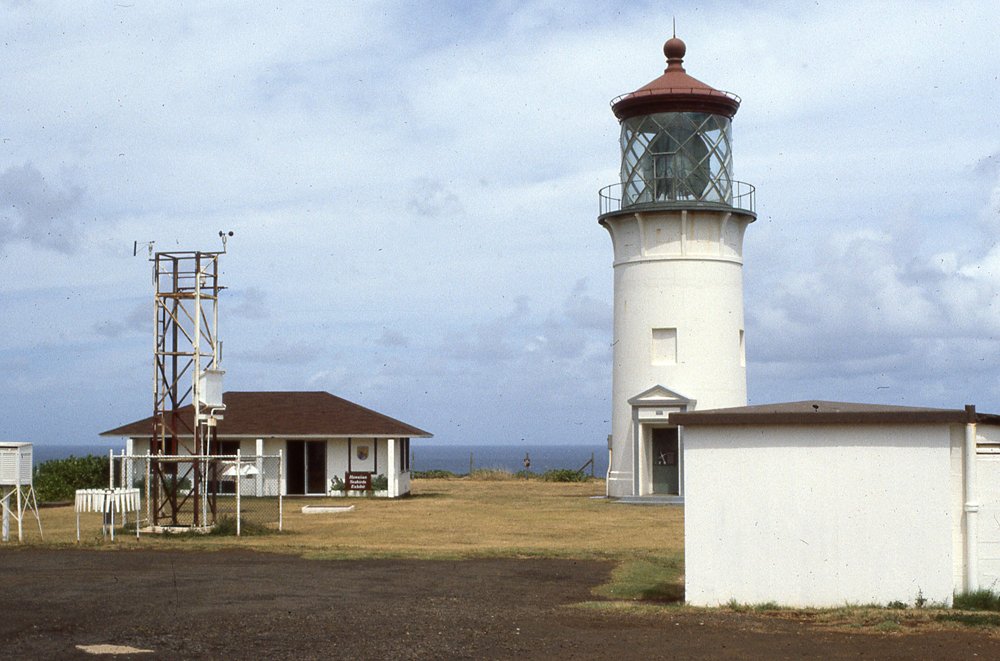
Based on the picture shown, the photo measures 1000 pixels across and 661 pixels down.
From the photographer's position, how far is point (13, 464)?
23.2 metres

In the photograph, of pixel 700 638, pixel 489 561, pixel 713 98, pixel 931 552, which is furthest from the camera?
pixel 713 98

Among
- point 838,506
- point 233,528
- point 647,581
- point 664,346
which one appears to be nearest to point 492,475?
point 664,346

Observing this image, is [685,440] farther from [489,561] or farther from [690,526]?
[489,561]

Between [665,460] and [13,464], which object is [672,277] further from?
[13,464]

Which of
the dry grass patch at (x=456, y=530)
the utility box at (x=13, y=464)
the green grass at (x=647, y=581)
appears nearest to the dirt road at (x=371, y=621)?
the green grass at (x=647, y=581)

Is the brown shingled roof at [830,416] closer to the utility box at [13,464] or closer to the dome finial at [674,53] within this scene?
the utility box at [13,464]

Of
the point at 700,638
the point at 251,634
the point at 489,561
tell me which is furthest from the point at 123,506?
the point at 700,638

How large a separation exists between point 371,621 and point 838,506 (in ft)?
16.6

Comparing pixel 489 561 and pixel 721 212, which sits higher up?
pixel 721 212

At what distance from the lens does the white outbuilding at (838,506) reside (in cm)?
1359

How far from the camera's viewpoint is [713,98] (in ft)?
114

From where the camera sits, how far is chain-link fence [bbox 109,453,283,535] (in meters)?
24.4

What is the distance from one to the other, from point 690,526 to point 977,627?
3.16m

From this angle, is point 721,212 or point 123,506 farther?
point 721,212
